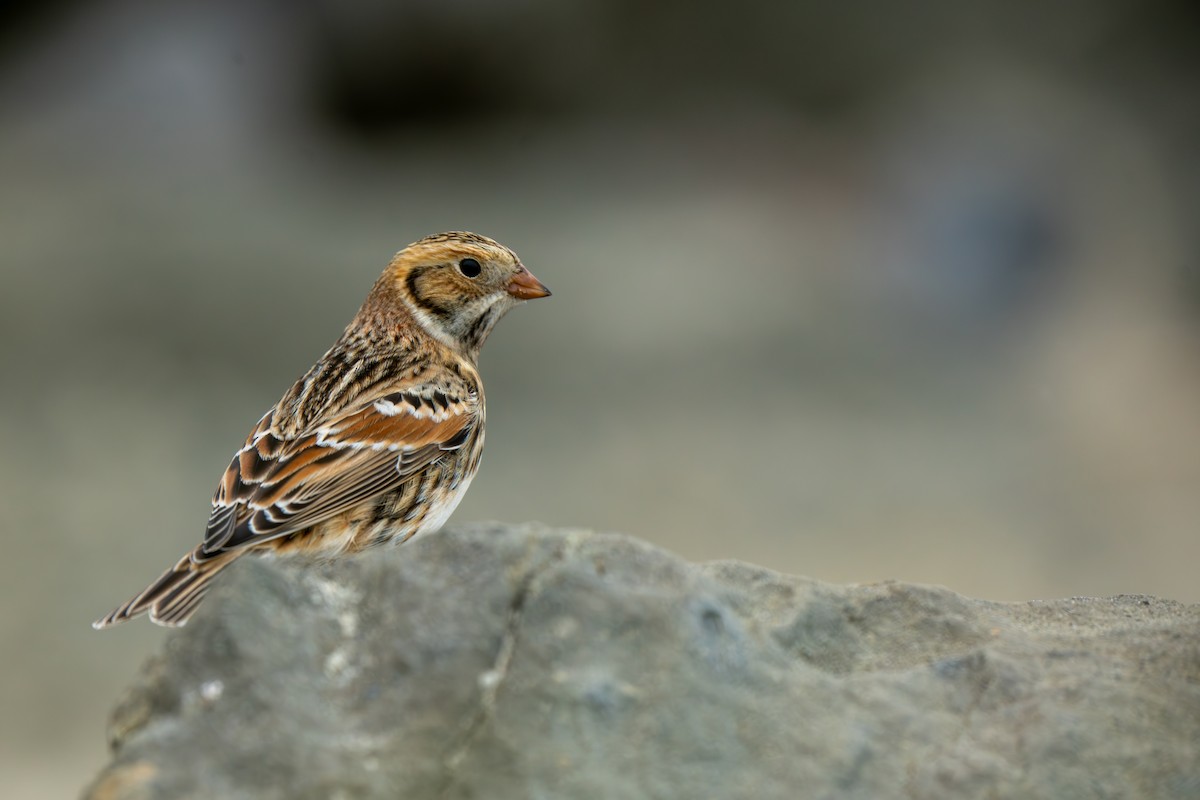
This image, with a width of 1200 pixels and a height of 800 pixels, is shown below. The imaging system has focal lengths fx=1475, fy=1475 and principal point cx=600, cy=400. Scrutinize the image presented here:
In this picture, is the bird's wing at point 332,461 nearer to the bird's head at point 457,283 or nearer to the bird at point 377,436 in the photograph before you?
the bird at point 377,436

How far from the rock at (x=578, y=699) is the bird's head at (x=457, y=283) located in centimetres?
246

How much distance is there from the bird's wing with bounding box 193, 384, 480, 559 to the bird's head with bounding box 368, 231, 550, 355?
449 mm

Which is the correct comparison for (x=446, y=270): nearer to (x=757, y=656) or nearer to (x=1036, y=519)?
(x=757, y=656)

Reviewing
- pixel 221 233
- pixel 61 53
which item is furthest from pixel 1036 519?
pixel 61 53

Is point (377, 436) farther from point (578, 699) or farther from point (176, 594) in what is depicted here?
point (578, 699)

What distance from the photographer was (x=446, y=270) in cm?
558

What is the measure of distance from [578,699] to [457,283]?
295 centimetres

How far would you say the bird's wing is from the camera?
4.54 meters

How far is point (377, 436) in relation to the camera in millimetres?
4914

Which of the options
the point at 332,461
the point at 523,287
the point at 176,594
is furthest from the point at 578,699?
the point at 523,287

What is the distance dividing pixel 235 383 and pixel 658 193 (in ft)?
16.7

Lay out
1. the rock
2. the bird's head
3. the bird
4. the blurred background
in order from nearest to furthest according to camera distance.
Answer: the rock → the bird → the bird's head → the blurred background

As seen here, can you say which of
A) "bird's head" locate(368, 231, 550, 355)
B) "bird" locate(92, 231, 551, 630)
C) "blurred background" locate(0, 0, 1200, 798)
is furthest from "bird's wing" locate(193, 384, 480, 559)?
"blurred background" locate(0, 0, 1200, 798)

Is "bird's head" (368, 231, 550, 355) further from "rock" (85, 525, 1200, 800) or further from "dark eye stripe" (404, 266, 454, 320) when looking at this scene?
"rock" (85, 525, 1200, 800)
